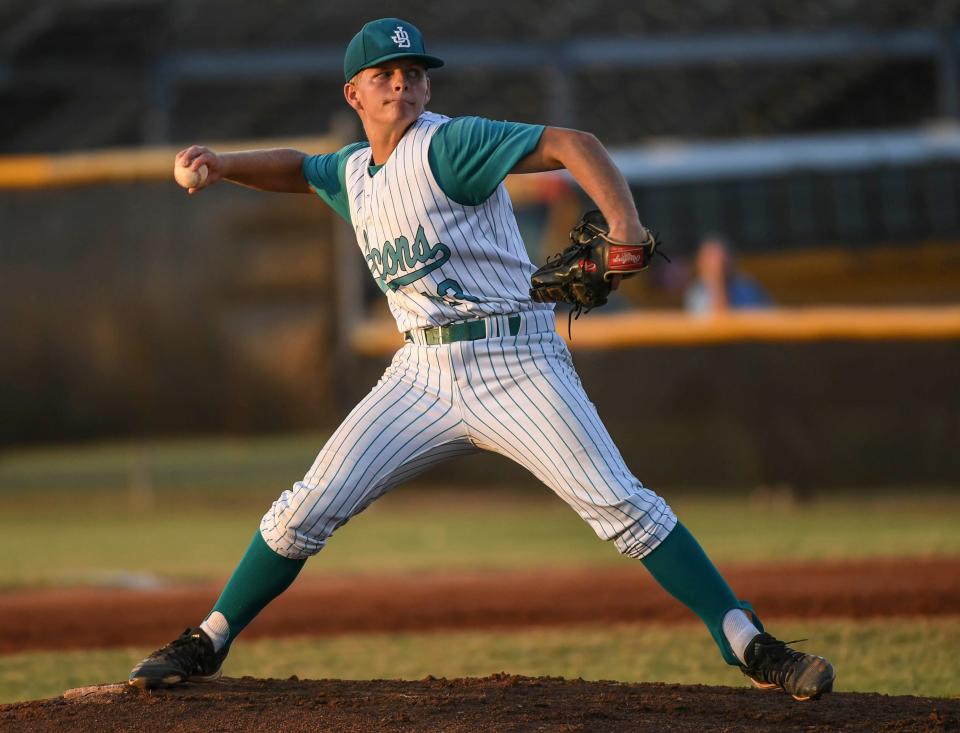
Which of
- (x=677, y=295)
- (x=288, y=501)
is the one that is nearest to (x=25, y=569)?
(x=288, y=501)

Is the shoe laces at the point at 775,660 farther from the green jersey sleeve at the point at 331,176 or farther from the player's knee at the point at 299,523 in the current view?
the green jersey sleeve at the point at 331,176

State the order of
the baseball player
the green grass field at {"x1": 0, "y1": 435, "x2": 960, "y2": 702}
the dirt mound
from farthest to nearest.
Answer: the dirt mound
the green grass field at {"x1": 0, "y1": 435, "x2": 960, "y2": 702}
the baseball player

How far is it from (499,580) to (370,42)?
3731 millimetres

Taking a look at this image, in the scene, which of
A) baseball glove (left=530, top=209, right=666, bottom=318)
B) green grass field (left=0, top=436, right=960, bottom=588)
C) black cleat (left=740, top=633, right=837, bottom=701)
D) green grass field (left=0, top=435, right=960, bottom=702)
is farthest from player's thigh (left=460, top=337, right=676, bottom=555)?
green grass field (left=0, top=436, right=960, bottom=588)

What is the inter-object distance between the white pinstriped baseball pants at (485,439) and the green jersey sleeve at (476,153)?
353mm

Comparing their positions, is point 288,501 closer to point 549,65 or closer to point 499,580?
point 499,580

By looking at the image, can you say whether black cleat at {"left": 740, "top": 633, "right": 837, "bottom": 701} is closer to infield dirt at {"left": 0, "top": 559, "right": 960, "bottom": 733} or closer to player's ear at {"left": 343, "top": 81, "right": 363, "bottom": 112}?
infield dirt at {"left": 0, "top": 559, "right": 960, "bottom": 733}

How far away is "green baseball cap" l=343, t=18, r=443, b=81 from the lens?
3451mm

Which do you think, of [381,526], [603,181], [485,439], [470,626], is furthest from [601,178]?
[381,526]

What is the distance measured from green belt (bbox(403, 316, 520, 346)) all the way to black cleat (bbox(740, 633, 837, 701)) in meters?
0.97

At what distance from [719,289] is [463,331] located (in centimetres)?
617

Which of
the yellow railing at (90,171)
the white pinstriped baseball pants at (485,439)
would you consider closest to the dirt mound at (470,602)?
the white pinstriped baseball pants at (485,439)

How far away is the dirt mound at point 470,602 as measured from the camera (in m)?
5.52

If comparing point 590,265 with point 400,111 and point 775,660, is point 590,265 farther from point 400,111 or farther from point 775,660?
point 775,660
